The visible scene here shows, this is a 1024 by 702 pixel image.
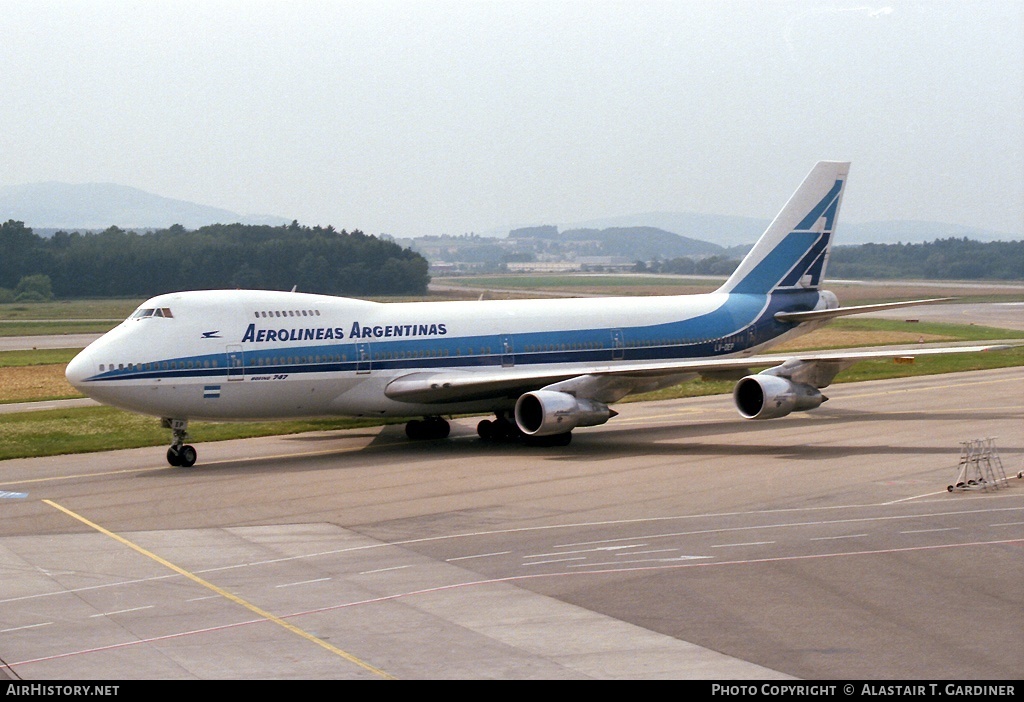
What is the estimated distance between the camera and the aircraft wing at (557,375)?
36.7 m

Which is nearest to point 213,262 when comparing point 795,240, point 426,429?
point 795,240

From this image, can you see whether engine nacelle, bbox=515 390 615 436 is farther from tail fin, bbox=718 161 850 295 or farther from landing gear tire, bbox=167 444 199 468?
tail fin, bbox=718 161 850 295

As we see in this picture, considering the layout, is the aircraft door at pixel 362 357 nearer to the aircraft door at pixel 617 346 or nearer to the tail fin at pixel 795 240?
the aircraft door at pixel 617 346

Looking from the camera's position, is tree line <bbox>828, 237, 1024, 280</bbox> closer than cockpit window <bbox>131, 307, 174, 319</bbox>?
No

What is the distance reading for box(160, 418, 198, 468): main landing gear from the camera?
34688 mm

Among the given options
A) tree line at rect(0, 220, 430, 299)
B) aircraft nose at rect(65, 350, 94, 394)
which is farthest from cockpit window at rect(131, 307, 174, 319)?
tree line at rect(0, 220, 430, 299)

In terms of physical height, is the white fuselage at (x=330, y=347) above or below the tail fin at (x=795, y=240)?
below

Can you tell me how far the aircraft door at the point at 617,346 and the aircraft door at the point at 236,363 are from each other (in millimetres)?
13048

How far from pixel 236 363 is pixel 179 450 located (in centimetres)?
296

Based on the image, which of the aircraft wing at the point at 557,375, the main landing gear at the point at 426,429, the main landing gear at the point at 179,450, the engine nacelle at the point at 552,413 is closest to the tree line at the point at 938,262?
the aircraft wing at the point at 557,375

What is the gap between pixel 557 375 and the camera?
37.2 meters

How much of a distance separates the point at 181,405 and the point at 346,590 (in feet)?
48.2

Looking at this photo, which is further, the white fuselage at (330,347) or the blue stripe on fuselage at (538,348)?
the blue stripe on fuselage at (538,348)

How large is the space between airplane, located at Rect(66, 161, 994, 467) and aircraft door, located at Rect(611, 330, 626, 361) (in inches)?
1.3
